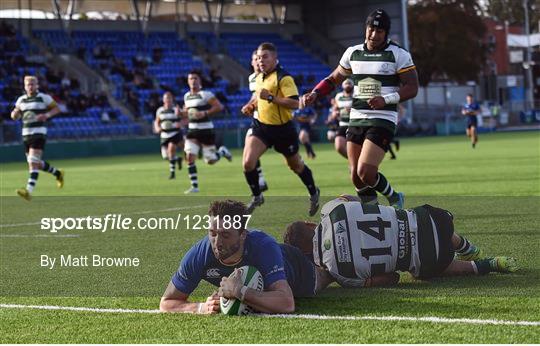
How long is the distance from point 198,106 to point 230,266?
52.1ft

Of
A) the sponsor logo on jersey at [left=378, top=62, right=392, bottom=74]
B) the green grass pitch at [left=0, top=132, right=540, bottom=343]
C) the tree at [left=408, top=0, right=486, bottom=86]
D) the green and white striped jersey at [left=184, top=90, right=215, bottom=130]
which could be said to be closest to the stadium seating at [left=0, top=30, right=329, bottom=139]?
the tree at [left=408, top=0, right=486, bottom=86]

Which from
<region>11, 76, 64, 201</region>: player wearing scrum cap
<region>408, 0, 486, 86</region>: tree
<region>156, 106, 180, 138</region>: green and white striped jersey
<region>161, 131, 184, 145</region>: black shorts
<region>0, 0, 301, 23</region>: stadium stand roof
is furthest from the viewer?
<region>408, 0, 486, 86</region>: tree

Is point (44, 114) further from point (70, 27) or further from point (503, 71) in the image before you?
point (503, 71)

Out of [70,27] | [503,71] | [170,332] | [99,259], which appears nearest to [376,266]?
[170,332]

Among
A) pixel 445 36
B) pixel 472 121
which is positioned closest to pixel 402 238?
pixel 472 121

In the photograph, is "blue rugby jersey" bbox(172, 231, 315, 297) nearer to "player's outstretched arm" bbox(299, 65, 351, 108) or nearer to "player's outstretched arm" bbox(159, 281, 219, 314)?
"player's outstretched arm" bbox(159, 281, 219, 314)

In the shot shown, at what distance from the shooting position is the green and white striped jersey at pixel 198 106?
22516mm

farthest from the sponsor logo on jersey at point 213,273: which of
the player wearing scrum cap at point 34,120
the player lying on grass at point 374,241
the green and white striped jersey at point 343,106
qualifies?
the green and white striped jersey at point 343,106

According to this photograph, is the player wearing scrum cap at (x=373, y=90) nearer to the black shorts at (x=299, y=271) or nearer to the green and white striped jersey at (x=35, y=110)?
the black shorts at (x=299, y=271)

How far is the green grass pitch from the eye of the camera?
6285 mm

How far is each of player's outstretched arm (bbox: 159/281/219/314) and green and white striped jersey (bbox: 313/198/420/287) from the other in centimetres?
99

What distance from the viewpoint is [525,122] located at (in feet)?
217

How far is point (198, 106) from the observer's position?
2256cm

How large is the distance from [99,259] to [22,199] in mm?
9770
